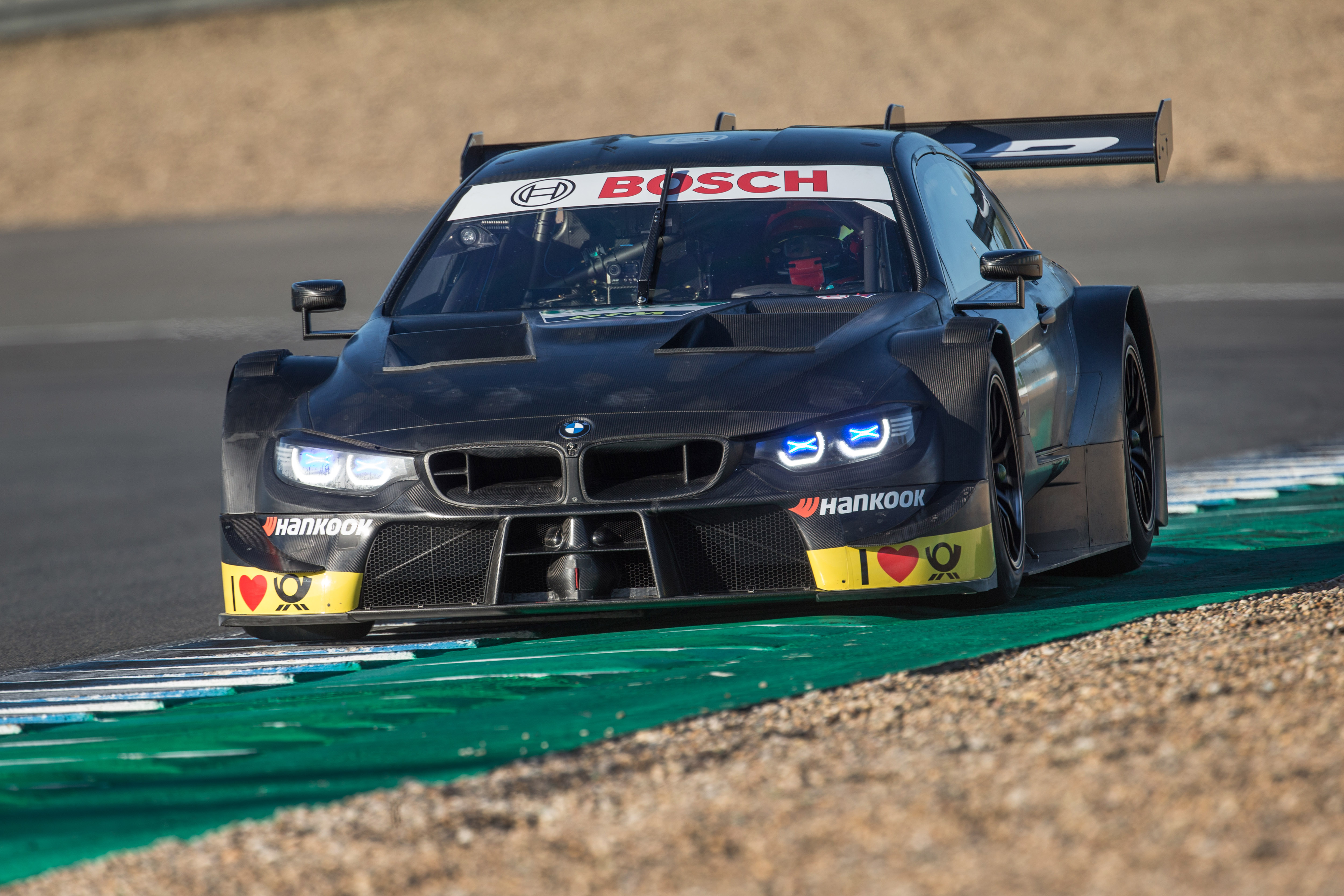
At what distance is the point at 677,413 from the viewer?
5547mm

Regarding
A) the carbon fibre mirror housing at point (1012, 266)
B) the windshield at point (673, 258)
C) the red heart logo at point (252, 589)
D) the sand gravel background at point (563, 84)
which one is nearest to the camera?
the red heart logo at point (252, 589)

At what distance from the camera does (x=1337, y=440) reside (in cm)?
1213

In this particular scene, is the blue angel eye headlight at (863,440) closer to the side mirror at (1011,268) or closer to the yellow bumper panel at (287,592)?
the side mirror at (1011,268)

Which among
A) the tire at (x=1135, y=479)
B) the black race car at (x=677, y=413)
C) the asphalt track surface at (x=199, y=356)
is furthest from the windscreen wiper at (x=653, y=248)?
the asphalt track surface at (x=199, y=356)

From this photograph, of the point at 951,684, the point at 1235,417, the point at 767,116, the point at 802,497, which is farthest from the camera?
the point at 767,116

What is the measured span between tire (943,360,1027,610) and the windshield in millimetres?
617

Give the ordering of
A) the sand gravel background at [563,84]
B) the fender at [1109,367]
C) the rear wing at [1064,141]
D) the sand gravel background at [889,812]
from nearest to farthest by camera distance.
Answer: the sand gravel background at [889,812] → the fender at [1109,367] → the rear wing at [1064,141] → the sand gravel background at [563,84]

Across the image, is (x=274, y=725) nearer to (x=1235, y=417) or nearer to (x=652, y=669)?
(x=652, y=669)

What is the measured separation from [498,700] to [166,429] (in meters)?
11.1

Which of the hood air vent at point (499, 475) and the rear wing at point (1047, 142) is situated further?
the rear wing at point (1047, 142)

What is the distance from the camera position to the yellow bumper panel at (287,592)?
18.7 ft

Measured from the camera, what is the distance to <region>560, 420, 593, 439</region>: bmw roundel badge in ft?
18.0

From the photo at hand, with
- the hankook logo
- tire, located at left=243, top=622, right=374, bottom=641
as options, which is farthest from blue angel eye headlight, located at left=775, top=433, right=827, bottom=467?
the hankook logo

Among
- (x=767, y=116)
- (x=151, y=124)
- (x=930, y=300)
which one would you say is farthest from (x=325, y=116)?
(x=930, y=300)
